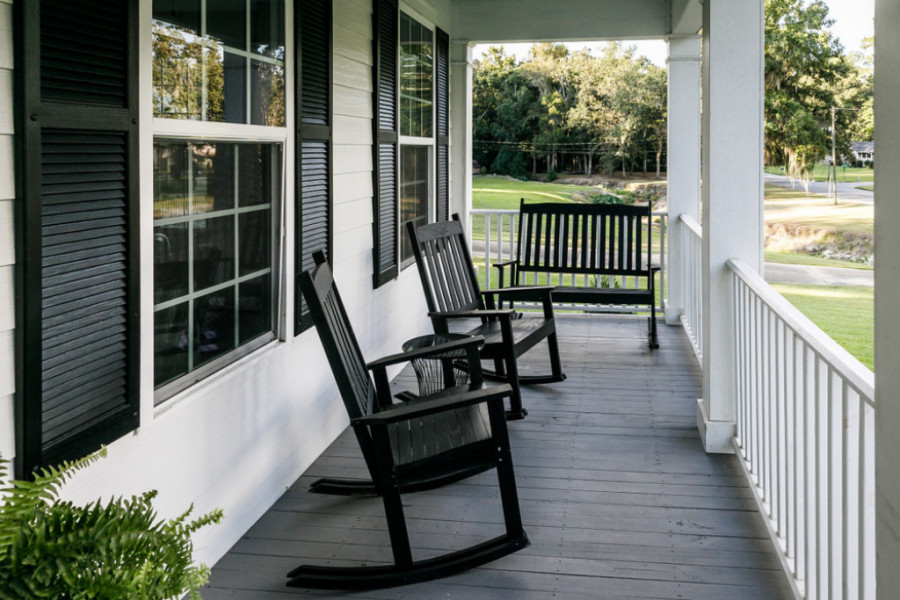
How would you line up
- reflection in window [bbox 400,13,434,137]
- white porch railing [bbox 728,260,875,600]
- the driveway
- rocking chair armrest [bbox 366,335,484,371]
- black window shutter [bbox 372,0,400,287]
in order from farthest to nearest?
reflection in window [bbox 400,13,434,137] < black window shutter [bbox 372,0,400,287] < rocking chair armrest [bbox 366,335,484,371] < the driveway < white porch railing [bbox 728,260,875,600]

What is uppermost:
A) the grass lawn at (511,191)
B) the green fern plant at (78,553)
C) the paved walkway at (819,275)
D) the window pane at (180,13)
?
the grass lawn at (511,191)

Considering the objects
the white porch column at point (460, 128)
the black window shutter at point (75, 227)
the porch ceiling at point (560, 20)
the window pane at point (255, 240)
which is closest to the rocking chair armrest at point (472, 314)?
the window pane at point (255, 240)

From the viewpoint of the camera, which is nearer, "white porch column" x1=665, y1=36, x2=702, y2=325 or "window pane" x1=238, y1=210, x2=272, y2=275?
"window pane" x1=238, y1=210, x2=272, y2=275

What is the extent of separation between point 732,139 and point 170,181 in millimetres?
2515

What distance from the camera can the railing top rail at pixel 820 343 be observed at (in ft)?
6.35

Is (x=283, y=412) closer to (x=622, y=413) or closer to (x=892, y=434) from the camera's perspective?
(x=622, y=413)

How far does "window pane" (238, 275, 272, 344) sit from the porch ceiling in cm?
463

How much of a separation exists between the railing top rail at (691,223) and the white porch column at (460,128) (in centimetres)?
176

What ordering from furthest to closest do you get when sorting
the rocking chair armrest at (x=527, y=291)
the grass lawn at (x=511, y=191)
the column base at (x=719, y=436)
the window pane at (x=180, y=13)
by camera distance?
the grass lawn at (x=511, y=191), the rocking chair armrest at (x=527, y=291), the column base at (x=719, y=436), the window pane at (x=180, y=13)

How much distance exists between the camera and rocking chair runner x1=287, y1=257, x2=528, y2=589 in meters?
2.86

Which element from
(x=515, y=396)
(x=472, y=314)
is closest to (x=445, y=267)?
(x=472, y=314)

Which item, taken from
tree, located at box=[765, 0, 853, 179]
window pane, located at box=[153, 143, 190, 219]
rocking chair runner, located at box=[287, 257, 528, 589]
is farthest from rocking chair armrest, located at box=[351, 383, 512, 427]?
tree, located at box=[765, 0, 853, 179]

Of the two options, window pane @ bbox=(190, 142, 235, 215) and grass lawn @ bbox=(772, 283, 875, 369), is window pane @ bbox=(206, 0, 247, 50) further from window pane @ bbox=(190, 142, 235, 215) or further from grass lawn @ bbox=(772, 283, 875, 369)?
grass lawn @ bbox=(772, 283, 875, 369)

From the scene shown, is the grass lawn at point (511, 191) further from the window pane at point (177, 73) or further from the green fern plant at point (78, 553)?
the green fern plant at point (78, 553)
